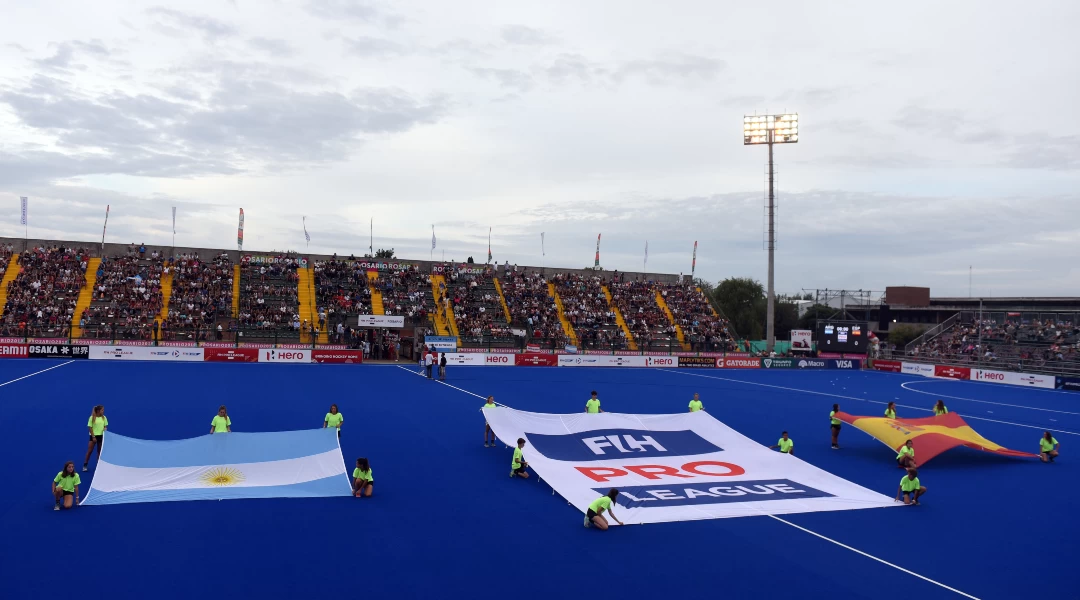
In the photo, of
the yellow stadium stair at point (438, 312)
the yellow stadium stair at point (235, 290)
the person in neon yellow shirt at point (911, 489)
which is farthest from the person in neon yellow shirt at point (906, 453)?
the yellow stadium stair at point (235, 290)

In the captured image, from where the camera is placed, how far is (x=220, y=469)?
48.1 ft

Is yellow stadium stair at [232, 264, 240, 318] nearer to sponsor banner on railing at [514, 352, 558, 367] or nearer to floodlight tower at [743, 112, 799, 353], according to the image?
sponsor banner on railing at [514, 352, 558, 367]

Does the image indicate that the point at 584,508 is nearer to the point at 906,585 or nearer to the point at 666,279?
the point at 906,585

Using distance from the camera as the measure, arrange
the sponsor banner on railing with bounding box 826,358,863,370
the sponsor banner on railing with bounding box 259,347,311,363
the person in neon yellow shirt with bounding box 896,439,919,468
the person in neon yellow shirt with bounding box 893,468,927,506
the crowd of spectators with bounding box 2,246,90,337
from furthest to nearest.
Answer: the sponsor banner on railing with bounding box 826,358,863,370 → the sponsor banner on railing with bounding box 259,347,311,363 → the crowd of spectators with bounding box 2,246,90,337 → the person in neon yellow shirt with bounding box 896,439,919,468 → the person in neon yellow shirt with bounding box 893,468,927,506

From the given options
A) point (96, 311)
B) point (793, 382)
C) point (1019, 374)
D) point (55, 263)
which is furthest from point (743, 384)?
point (55, 263)

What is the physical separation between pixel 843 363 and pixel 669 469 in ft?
144

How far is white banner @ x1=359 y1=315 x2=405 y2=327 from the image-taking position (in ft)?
157

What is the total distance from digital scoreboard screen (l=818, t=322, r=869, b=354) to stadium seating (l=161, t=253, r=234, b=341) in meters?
42.1

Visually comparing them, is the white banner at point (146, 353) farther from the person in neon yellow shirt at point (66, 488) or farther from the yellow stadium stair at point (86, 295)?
the person in neon yellow shirt at point (66, 488)

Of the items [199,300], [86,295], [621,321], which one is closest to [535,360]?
[621,321]

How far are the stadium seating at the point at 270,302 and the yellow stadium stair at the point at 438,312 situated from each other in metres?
8.55

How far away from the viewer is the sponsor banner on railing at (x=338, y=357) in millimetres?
44781

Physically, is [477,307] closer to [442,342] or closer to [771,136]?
[442,342]

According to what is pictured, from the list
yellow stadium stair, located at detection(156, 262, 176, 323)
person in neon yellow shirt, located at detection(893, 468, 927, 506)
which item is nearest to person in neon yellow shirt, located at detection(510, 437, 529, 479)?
person in neon yellow shirt, located at detection(893, 468, 927, 506)
